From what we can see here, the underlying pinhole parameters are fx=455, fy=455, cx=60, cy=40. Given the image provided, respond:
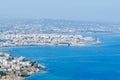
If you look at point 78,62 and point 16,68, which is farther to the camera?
point 78,62

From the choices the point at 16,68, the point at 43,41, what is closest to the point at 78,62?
the point at 16,68

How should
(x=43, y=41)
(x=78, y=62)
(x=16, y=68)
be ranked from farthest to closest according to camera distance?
(x=43, y=41), (x=78, y=62), (x=16, y=68)

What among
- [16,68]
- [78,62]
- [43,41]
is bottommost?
[78,62]

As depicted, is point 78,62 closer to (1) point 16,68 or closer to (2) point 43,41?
(1) point 16,68

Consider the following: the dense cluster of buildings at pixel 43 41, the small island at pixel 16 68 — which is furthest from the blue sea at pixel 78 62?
the dense cluster of buildings at pixel 43 41

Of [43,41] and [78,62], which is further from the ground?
[43,41]
